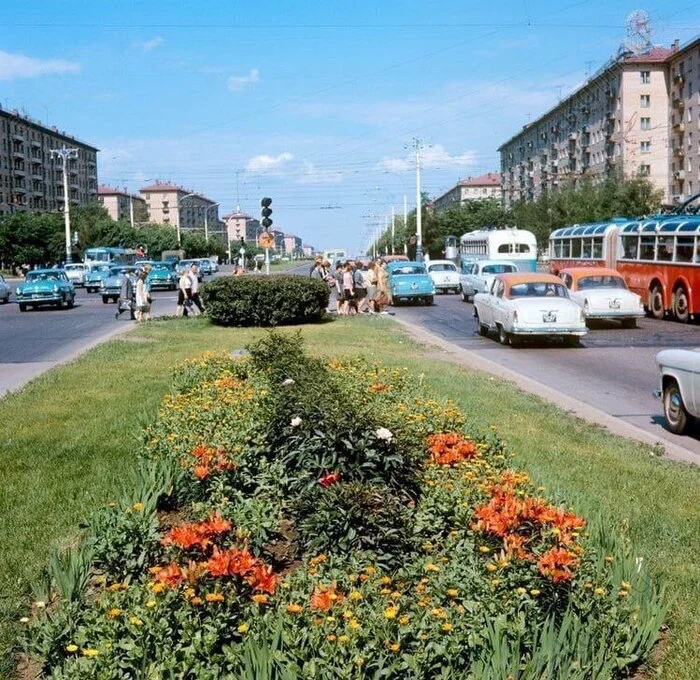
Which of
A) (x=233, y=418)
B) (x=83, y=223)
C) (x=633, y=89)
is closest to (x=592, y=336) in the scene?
(x=233, y=418)

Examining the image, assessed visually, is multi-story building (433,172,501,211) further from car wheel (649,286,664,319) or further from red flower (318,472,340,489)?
red flower (318,472,340,489)

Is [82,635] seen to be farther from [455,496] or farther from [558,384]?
[558,384]

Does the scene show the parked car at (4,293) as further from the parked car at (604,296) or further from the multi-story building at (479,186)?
the multi-story building at (479,186)

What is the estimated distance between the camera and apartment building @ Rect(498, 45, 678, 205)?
83.5 meters

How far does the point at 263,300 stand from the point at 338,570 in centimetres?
1999

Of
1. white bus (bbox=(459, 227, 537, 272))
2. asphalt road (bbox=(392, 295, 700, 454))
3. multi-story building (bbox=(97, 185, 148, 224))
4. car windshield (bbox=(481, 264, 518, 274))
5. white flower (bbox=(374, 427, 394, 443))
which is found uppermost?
multi-story building (bbox=(97, 185, 148, 224))

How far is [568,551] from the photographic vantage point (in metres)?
4.48

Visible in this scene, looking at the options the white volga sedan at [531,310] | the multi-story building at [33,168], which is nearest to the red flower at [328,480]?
the white volga sedan at [531,310]

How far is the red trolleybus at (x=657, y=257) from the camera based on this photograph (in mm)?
25859

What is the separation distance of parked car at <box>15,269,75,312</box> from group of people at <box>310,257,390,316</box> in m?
12.8

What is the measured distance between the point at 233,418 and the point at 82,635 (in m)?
3.81

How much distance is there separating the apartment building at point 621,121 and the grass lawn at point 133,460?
66.6 m

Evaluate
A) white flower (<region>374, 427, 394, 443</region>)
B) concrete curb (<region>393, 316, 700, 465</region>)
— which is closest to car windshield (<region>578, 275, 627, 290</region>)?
concrete curb (<region>393, 316, 700, 465</region>)

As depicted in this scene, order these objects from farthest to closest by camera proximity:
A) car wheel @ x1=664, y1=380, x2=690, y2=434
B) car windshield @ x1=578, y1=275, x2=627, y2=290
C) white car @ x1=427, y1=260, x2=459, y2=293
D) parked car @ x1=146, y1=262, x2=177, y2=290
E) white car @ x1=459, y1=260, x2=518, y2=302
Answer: parked car @ x1=146, y1=262, x2=177, y2=290, white car @ x1=427, y1=260, x2=459, y2=293, white car @ x1=459, y1=260, x2=518, y2=302, car windshield @ x1=578, y1=275, x2=627, y2=290, car wheel @ x1=664, y1=380, x2=690, y2=434
